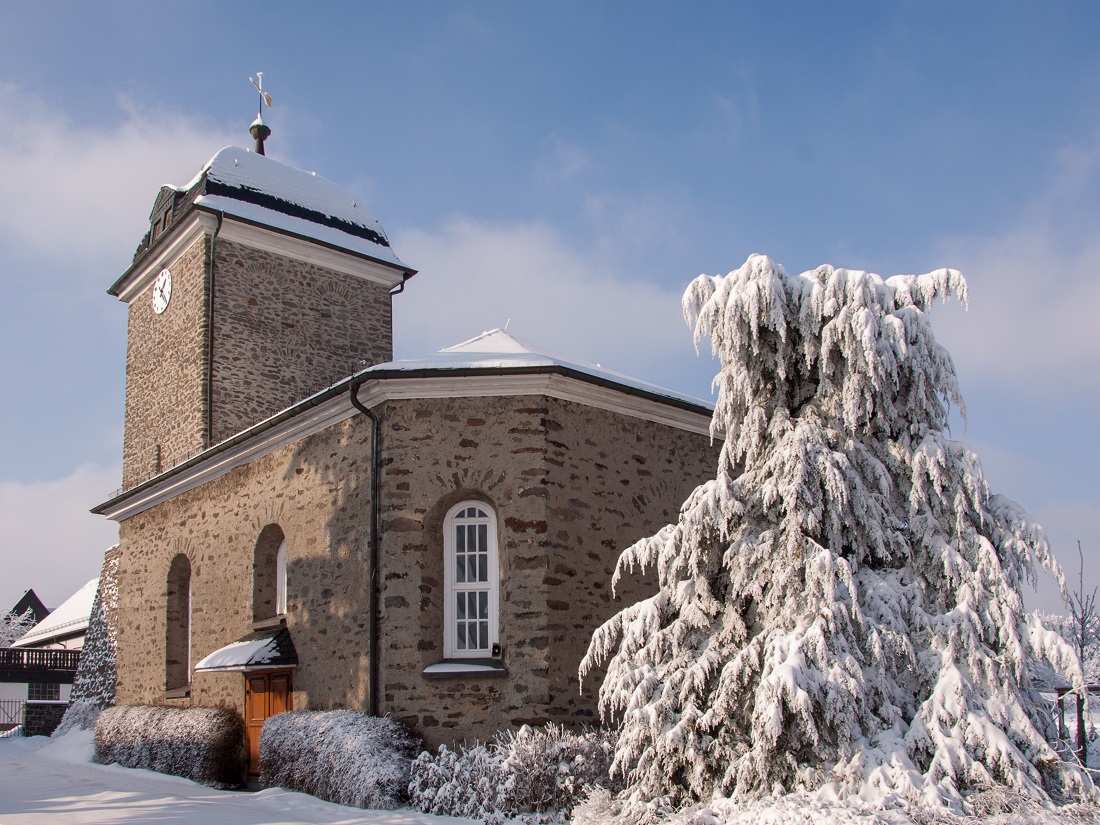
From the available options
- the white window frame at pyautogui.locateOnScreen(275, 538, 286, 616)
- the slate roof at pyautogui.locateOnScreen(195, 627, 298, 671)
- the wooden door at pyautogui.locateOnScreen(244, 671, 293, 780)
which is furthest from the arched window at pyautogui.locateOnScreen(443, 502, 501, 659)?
the white window frame at pyautogui.locateOnScreen(275, 538, 286, 616)

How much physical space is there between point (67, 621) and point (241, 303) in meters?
23.4

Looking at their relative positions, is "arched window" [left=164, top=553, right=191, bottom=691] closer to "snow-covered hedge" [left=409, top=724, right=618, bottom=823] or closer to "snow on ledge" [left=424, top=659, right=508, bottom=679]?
"snow on ledge" [left=424, top=659, right=508, bottom=679]

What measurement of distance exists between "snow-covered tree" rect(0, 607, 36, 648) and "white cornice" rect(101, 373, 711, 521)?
4310 cm

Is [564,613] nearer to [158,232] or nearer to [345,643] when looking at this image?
[345,643]

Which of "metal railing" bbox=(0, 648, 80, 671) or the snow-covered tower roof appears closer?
the snow-covered tower roof

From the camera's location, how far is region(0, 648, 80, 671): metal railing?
107ft

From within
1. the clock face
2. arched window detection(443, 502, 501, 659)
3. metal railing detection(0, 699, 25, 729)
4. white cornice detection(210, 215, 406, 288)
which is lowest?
metal railing detection(0, 699, 25, 729)

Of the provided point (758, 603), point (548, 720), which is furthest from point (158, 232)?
point (758, 603)

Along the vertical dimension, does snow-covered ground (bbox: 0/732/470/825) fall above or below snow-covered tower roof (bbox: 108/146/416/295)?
below

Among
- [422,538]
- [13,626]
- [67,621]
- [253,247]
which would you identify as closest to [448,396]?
[422,538]

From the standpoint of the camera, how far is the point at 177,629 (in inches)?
639

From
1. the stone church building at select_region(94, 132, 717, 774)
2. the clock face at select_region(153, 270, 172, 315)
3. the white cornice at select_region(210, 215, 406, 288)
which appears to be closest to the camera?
the stone church building at select_region(94, 132, 717, 774)

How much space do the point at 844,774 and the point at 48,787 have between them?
399 inches

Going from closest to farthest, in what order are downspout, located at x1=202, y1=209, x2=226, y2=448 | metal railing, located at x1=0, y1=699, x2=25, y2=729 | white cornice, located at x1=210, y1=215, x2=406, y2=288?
downspout, located at x1=202, y1=209, x2=226, y2=448 < white cornice, located at x1=210, y1=215, x2=406, y2=288 < metal railing, located at x1=0, y1=699, x2=25, y2=729
